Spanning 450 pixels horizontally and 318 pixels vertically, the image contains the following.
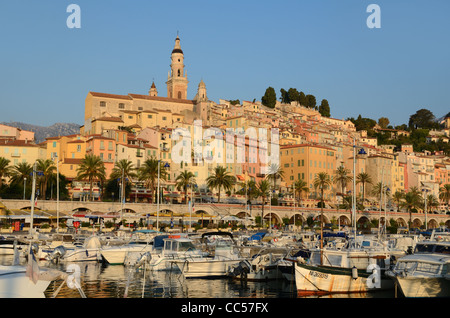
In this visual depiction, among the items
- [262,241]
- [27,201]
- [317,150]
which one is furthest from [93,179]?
[317,150]

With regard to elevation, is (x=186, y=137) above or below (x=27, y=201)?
above

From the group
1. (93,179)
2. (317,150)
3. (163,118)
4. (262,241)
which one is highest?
(163,118)

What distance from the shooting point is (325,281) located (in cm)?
2566

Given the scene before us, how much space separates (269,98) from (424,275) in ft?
531

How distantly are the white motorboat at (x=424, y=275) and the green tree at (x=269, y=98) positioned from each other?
6247 inches

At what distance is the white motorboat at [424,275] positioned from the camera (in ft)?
72.7

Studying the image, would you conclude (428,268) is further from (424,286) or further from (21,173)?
(21,173)

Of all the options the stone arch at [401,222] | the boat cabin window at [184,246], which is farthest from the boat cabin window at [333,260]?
the stone arch at [401,222]

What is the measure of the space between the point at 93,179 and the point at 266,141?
5396cm

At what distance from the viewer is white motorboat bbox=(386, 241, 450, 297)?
72.7 ft

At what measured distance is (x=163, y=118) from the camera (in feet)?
417

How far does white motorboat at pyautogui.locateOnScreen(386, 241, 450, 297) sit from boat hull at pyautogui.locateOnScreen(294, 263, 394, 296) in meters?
2.20

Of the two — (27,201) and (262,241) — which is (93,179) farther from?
(262,241)
